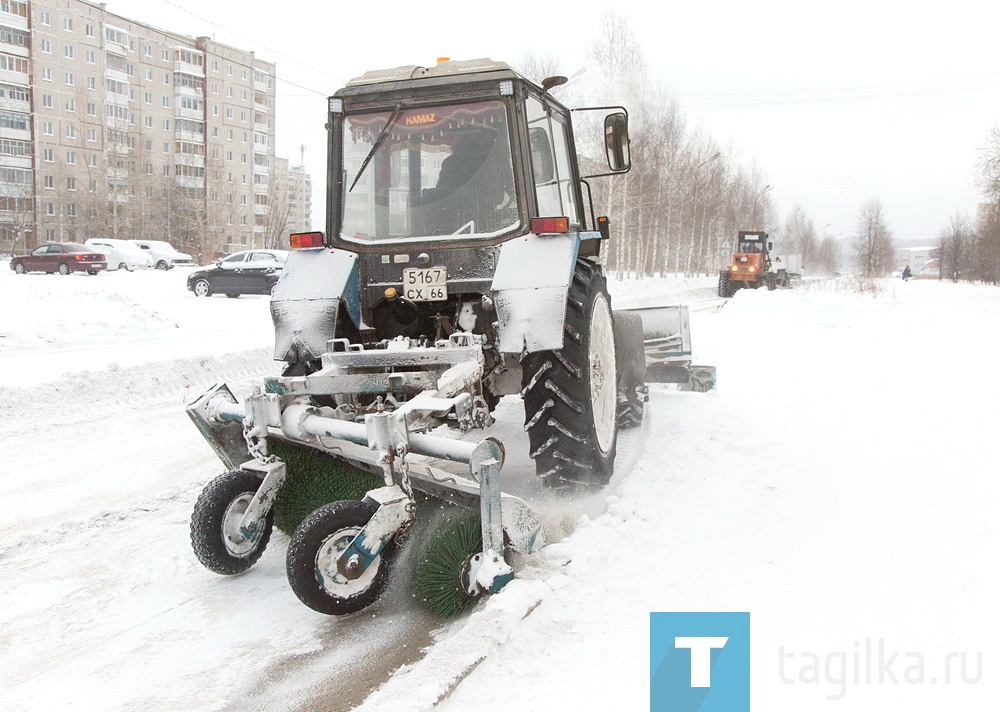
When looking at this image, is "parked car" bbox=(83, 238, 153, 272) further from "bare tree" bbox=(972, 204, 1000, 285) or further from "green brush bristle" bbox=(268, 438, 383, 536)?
"bare tree" bbox=(972, 204, 1000, 285)

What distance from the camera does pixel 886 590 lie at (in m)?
3.14

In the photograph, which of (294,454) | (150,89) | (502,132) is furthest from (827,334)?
(150,89)

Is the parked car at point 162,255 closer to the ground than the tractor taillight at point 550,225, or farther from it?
farther from it

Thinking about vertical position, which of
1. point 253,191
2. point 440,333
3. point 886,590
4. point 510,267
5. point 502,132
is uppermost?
point 253,191

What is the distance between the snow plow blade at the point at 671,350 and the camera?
7.30 meters

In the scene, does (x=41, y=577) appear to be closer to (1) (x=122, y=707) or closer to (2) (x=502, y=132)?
(1) (x=122, y=707)

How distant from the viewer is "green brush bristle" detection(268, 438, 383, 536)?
3.75 metres

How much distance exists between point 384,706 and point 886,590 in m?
2.00

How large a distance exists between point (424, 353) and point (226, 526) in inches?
47.5

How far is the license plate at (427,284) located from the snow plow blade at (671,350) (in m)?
2.97

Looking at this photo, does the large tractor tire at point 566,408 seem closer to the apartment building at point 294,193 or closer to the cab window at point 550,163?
the cab window at point 550,163

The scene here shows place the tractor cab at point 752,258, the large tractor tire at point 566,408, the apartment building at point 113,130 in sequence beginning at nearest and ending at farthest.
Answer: the large tractor tire at point 566,408 < the tractor cab at point 752,258 < the apartment building at point 113,130

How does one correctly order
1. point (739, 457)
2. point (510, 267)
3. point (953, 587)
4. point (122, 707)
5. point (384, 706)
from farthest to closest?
point (739, 457)
point (510, 267)
point (953, 587)
point (122, 707)
point (384, 706)

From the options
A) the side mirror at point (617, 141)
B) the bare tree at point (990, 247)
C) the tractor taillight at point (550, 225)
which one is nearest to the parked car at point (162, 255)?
the side mirror at point (617, 141)
